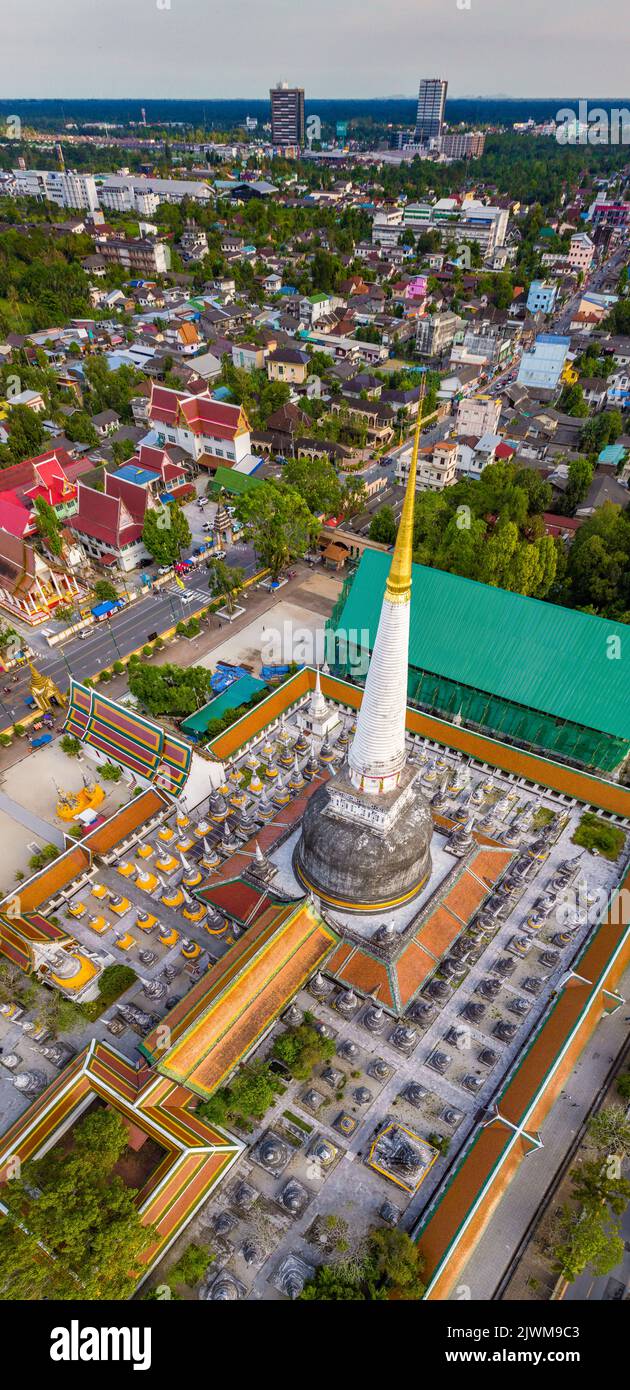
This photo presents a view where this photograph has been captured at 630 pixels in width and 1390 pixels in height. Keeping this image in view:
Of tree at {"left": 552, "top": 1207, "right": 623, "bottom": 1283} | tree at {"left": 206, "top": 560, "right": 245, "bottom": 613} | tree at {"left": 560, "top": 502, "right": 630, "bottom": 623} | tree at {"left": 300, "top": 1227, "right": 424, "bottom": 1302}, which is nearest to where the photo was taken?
tree at {"left": 300, "top": 1227, "right": 424, "bottom": 1302}

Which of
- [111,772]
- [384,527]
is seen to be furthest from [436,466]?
[111,772]

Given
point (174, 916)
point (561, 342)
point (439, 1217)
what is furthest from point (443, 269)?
point (439, 1217)

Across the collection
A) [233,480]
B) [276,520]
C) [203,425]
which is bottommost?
[276,520]

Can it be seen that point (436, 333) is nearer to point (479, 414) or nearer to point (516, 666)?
point (479, 414)

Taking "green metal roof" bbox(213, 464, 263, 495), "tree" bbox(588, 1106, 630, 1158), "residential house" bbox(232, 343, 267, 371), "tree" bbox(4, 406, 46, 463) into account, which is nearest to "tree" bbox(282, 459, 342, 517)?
"green metal roof" bbox(213, 464, 263, 495)

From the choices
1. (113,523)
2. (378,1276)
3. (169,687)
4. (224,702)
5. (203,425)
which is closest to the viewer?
(378,1276)

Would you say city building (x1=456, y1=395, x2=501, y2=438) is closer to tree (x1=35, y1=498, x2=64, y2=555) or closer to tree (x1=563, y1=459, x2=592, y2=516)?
tree (x1=563, y1=459, x2=592, y2=516)
